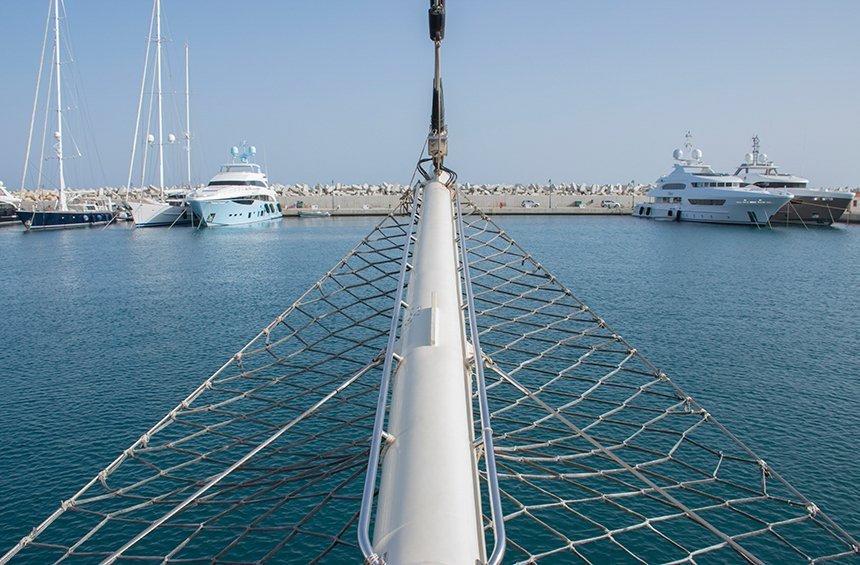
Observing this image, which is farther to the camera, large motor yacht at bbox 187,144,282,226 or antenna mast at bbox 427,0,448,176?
large motor yacht at bbox 187,144,282,226

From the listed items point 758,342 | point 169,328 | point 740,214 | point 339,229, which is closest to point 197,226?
point 339,229

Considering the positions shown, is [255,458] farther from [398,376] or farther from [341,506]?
[398,376]

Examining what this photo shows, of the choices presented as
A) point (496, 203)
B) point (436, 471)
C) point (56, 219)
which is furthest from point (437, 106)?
point (496, 203)

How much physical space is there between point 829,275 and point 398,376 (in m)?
40.8

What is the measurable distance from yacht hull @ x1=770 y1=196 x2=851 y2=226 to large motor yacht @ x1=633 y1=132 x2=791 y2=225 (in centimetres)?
241

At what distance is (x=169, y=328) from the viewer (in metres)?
26.2

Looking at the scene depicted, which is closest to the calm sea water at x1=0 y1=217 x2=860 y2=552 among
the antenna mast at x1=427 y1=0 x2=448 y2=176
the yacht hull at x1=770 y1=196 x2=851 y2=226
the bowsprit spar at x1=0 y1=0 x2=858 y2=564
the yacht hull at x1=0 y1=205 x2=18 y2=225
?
the bowsprit spar at x1=0 y1=0 x2=858 y2=564

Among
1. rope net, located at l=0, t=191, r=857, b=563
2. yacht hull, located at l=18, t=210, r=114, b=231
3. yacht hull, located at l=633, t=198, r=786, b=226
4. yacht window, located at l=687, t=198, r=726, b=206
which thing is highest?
yacht window, located at l=687, t=198, r=726, b=206

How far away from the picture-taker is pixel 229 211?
7331cm

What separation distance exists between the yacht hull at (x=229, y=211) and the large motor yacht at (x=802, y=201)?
173 ft

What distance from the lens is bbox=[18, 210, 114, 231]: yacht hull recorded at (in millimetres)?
70125

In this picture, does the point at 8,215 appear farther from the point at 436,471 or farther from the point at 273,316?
the point at 436,471

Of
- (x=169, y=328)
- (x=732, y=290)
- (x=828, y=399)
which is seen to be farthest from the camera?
(x=732, y=290)

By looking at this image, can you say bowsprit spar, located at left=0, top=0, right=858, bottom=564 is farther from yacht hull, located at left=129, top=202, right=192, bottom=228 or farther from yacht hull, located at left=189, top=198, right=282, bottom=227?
yacht hull, located at left=129, top=202, right=192, bottom=228
